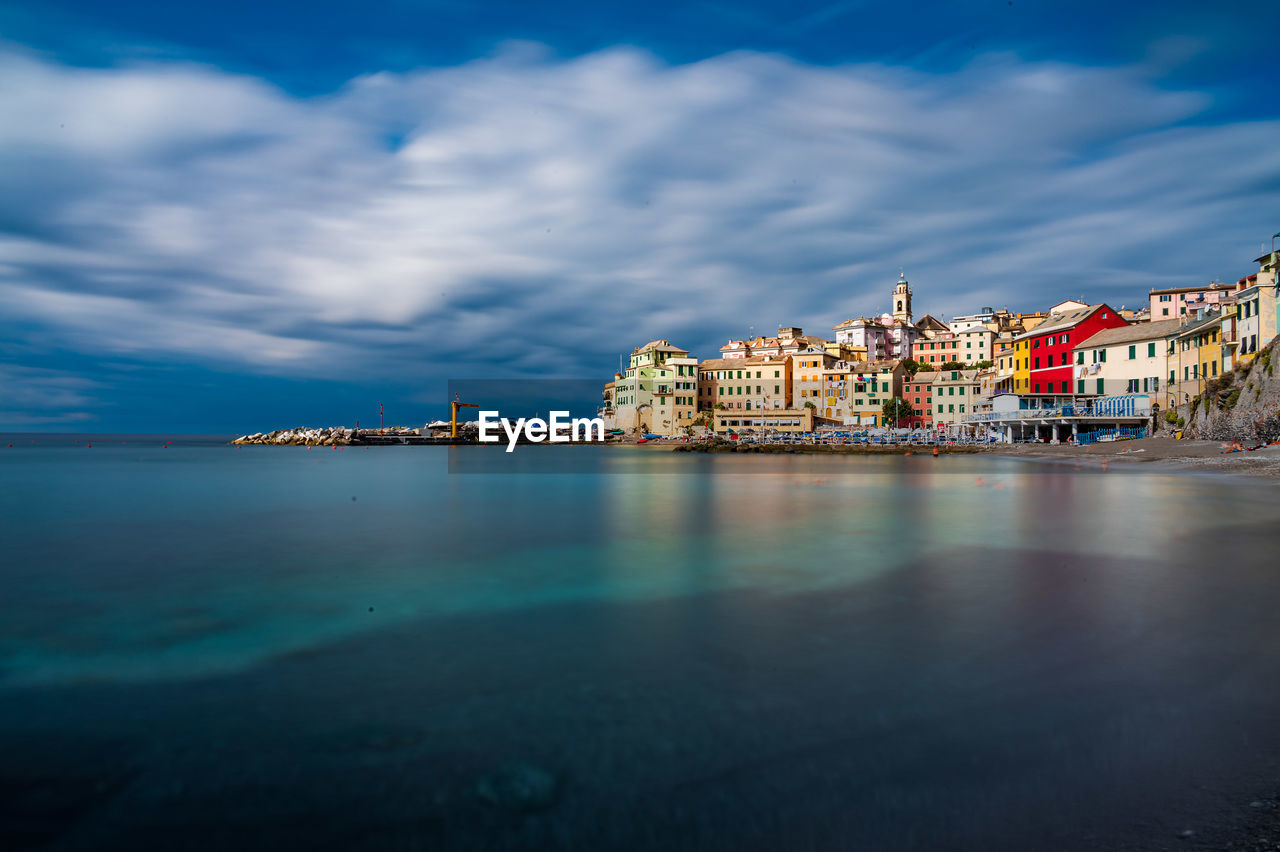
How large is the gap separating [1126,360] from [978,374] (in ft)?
93.4

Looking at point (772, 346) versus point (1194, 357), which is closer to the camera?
point (1194, 357)

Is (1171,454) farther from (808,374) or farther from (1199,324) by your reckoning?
(808,374)

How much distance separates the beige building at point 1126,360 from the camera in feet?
166

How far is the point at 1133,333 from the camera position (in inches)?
2089

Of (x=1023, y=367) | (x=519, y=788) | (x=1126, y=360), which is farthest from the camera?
(x=1023, y=367)

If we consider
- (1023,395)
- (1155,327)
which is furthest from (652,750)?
(1023,395)

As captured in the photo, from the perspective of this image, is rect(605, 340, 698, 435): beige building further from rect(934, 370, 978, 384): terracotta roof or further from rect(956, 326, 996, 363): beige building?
rect(956, 326, 996, 363): beige building

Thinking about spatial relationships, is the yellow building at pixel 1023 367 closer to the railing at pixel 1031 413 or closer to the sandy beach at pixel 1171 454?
the railing at pixel 1031 413

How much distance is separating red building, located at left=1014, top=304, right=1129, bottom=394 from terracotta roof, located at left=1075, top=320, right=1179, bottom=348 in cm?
140

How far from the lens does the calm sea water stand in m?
4.15

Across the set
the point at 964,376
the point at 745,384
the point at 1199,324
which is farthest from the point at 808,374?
the point at 1199,324

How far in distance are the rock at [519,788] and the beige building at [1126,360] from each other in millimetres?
59630

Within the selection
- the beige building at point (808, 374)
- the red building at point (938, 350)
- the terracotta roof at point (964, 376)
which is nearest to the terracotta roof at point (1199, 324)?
the terracotta roof at point (964, 376)

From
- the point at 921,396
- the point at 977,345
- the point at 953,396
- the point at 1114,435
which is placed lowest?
the point at 1114,435
